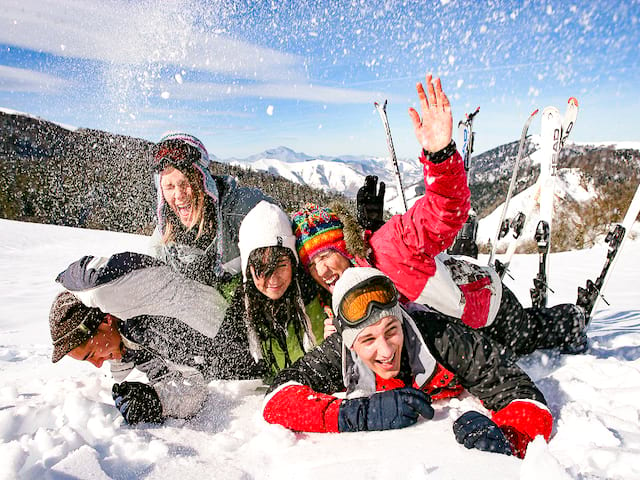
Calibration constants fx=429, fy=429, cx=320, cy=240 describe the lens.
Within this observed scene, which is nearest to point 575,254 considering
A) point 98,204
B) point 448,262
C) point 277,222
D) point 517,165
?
point 517,165

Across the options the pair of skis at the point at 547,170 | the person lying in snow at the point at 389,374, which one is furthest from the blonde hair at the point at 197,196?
the pair of skis at the point at 547,170

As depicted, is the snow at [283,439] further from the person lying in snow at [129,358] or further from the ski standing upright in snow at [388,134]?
the ski standing upright in snow at [388,134]

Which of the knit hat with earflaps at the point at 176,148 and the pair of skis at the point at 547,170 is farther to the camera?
the pair of skis at the point at 547,170

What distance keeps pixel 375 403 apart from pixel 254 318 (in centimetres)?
92

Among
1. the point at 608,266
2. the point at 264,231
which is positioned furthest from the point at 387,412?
the point at 608,266

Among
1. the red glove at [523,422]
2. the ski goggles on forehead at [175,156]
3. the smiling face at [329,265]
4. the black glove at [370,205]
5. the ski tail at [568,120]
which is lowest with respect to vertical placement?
the red glove at [523,422]

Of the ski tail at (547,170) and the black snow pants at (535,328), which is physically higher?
the ski tail at (547,170)

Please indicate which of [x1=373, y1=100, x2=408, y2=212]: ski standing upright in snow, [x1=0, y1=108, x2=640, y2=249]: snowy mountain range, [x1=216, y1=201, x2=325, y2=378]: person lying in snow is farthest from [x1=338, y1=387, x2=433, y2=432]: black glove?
[x1=0, y1=108, x2=640, y2=249]: snowy mountain range

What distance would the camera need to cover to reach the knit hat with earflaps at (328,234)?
8.04 ft

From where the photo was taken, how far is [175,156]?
2.63 m

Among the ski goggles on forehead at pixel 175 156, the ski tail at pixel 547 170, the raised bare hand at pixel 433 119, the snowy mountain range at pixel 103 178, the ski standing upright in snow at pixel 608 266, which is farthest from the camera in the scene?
the snowy mountain range at pixel 103 178

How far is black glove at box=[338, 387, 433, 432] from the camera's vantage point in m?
1.91

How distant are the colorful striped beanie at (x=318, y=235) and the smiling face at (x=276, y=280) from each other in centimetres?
12

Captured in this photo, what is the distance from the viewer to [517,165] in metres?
4.41
